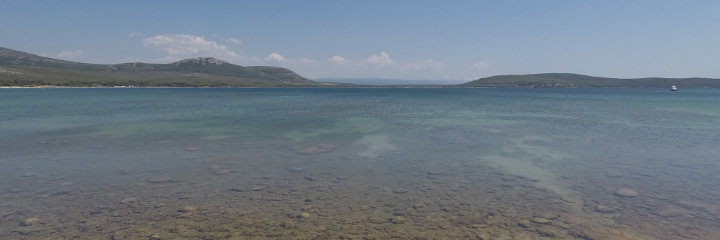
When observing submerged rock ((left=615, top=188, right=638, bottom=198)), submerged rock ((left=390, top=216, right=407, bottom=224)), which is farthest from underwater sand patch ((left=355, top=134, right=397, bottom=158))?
submerged rock ((left=615, top=188, right=638, bottom=198))

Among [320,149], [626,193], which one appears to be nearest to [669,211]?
[626,193]

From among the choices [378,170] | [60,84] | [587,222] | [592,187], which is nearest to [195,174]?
[378,170]

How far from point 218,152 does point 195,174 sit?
5.20 m

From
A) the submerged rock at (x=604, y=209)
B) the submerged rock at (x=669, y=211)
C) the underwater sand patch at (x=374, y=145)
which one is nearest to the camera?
the submerged rock at (x=669, y=211)

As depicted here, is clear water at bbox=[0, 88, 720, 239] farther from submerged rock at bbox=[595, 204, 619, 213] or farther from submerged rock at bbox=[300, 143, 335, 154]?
submerged rock at bbox=[300, 143, 335, 154]

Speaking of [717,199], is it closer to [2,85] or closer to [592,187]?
[592,187]

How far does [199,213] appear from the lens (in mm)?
11828

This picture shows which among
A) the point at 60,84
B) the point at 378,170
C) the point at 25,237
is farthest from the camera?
the point at 60,84

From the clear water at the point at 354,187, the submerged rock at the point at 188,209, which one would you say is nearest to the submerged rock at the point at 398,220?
the clear water at the point at 354,187

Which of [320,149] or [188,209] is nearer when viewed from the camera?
[188,209]

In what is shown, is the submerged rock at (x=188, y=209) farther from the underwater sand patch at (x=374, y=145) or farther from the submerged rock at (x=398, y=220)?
the underwater sand patch at (x=374, y=145)

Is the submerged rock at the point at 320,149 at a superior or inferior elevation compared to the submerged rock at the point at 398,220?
superior

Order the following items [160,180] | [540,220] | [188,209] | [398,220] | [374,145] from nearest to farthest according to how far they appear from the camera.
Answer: [398,220] → [540,220] → [188,209] → [160,180] → [374,145]

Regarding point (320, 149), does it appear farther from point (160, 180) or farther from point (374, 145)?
point (160, 180)
